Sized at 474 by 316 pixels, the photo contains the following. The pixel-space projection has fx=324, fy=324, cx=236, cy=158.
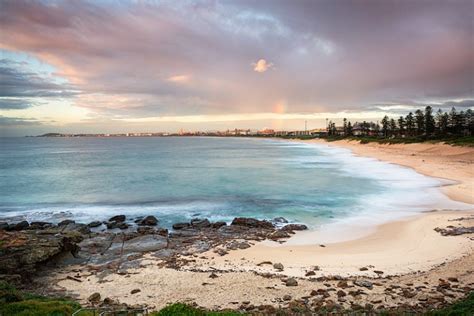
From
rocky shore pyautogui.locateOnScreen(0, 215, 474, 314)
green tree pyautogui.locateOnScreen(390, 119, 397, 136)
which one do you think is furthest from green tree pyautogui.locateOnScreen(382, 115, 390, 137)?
rocky shore pyautogui.locateOnScreen(0, 215, 474, 314)

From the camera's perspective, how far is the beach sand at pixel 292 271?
11.0 metres

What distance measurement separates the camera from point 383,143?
105 meters

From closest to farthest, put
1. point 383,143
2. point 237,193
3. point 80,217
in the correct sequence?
1. point 80,217
2. point 237,193
3. point 383,143

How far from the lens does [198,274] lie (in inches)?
513

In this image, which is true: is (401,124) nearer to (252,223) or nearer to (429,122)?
(429,122)

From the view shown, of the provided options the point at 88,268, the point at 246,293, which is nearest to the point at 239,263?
the point at 246,293

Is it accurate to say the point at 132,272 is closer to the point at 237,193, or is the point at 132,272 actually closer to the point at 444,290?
the point at 444,290

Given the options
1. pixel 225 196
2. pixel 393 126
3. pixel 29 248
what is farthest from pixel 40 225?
pixel 393 126

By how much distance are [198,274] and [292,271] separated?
3.82m

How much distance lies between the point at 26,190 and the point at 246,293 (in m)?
39.3

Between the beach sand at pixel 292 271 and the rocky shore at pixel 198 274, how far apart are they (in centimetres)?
7

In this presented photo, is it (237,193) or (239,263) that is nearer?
(239,263)

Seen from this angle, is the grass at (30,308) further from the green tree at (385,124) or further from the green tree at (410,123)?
the green tree at (385,124)

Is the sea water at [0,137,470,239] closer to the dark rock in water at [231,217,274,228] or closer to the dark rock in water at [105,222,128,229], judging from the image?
the dark rock in water at [105,222,128,229]
